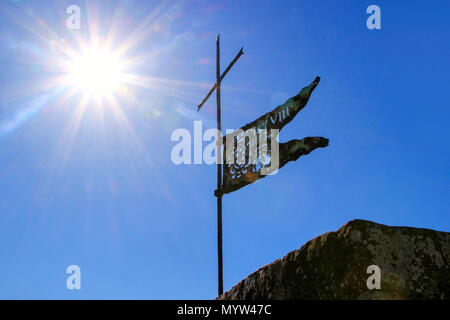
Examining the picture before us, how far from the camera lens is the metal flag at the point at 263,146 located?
17.6 ft

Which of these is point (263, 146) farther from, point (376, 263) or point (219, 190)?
point (376, 263)

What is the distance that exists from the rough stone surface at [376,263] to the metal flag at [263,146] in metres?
2.92

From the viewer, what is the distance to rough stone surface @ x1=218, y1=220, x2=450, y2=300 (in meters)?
2.09

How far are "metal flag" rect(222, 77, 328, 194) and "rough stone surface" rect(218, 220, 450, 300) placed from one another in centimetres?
292

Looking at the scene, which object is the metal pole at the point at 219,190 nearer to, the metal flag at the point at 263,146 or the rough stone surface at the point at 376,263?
the metal flag at the point at 263,146

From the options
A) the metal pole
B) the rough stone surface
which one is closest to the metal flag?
the metal pole

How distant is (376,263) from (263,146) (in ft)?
12.7

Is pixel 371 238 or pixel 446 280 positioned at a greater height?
pixel 371 238

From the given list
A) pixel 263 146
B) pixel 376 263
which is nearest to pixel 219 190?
pixel 263 146

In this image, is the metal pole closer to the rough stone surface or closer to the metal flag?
→ the metal flag
